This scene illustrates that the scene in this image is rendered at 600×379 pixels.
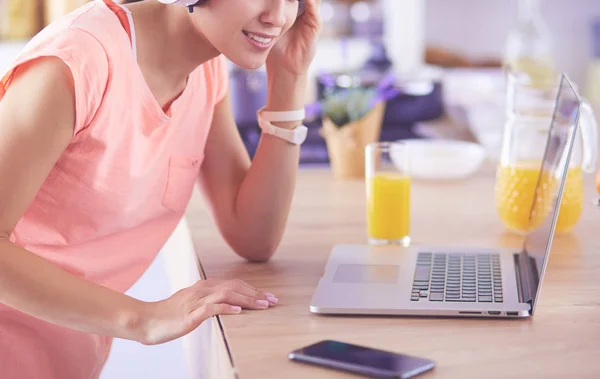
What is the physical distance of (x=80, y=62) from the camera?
40.7 inches

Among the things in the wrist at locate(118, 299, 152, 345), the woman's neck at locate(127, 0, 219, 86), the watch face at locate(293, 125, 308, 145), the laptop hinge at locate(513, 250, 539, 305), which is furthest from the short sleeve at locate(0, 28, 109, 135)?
the laptop hinge at locate(513, 250, 539, 305)

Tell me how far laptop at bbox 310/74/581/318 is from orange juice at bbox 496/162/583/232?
34 mm

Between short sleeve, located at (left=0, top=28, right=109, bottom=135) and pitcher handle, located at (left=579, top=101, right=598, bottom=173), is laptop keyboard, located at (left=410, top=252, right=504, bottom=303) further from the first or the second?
short sleeve, located at (left=0, top=28, right=109, bottom=135)

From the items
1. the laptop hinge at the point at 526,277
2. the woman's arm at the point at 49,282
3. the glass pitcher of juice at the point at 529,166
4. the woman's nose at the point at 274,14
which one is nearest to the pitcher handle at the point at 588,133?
the glass pitcher of juice at the point at 529,166

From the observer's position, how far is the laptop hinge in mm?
993

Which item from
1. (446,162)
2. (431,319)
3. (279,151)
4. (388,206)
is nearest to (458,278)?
(431,319)

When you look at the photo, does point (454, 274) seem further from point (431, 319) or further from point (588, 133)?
point (588, 133)

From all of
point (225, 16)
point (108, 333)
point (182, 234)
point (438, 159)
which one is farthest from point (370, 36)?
point (108, 333)

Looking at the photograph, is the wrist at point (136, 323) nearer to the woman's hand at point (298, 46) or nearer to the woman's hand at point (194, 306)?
the woman's hand at point (194, 306)

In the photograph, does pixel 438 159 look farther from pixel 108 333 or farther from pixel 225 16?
pixel 108 333

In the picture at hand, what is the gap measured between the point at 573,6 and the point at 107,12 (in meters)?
5.03

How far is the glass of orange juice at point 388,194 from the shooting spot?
132 centimetres

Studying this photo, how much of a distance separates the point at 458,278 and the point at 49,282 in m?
0.48

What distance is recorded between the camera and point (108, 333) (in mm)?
972
